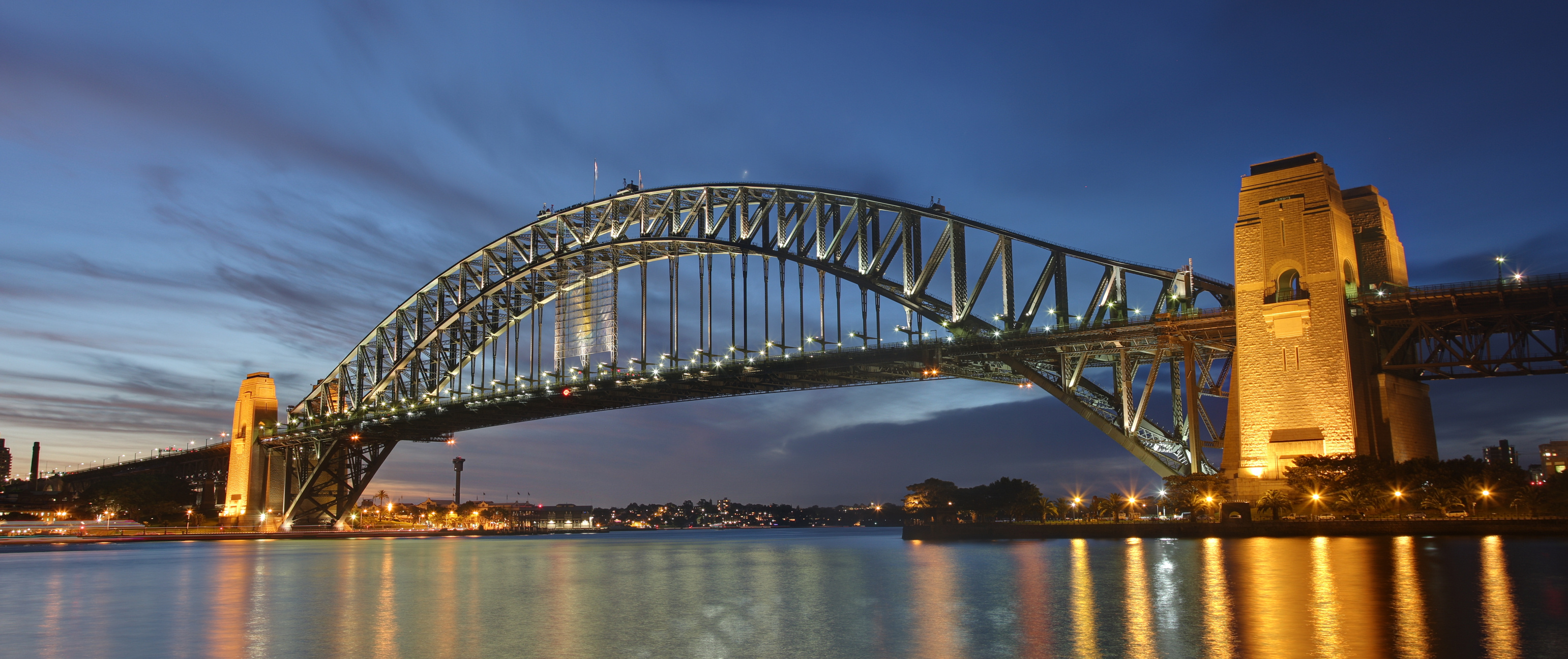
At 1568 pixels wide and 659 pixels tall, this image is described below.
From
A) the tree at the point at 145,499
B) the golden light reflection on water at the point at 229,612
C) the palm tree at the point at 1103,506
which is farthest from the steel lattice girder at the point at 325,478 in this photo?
the palm tree at the point at 1103,506

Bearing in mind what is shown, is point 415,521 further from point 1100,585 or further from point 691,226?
point 1100,585

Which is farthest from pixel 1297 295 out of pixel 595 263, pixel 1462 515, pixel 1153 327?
pixel 595 263

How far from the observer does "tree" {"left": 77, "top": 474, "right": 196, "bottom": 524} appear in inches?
4564

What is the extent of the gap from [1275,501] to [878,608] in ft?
86.3

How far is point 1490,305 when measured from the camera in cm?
4141

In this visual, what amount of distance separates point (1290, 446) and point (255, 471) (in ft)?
286

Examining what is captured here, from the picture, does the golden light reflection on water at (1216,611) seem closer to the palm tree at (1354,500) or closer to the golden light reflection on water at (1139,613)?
the golden light reflection on water at (1139,613)

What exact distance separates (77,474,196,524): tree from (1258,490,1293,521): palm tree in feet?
365

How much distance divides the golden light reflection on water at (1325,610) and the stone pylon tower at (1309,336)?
47.4 ft

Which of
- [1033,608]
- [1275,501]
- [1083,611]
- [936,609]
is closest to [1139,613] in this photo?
[1083,611]

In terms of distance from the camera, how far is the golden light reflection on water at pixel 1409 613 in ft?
49.8

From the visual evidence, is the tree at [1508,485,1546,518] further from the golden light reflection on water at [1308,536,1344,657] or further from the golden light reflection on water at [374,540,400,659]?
the golden light reflection on water at [374,540,400,659]

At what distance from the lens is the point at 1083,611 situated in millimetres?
21094

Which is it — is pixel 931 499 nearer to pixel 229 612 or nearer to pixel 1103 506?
pixel 1103 506
